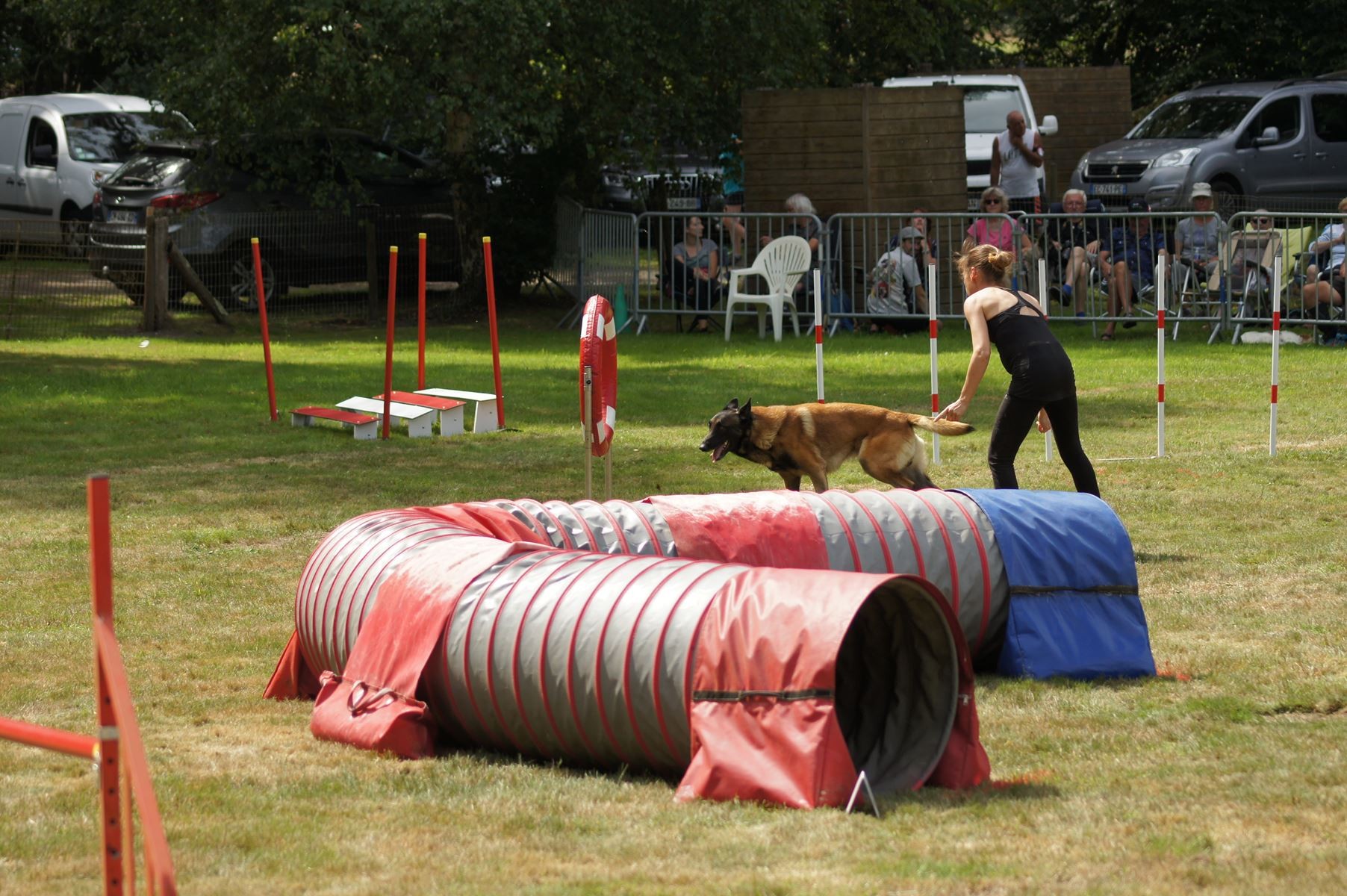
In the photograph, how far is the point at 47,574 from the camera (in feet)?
30.6

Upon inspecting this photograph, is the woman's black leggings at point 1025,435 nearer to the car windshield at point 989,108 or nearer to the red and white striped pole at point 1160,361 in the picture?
the red and white striped pole at point 1160,361

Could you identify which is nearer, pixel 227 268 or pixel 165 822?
pixel 165 822

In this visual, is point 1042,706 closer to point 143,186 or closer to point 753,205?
point 753,205

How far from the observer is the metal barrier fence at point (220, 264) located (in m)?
21.6

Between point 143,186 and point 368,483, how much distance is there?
12.5 m

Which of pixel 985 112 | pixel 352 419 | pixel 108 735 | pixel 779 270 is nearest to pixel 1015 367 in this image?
pixel 108 735

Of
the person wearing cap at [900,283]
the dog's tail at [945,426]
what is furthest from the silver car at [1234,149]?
the dog's tail at [945,426]

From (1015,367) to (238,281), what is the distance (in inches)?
626

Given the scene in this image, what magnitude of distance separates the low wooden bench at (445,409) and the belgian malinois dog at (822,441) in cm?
463

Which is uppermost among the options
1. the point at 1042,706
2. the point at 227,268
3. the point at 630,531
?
the point at 227,268

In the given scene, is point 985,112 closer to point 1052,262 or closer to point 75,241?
point 1052,262

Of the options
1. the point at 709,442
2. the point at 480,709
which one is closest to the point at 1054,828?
the point at 480,709

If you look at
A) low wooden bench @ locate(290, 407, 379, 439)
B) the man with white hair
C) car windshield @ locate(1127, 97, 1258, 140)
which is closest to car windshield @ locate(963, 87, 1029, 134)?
car windshield @ locate(1127, 97, 1258, 140)

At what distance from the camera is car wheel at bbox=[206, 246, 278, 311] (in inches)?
878
